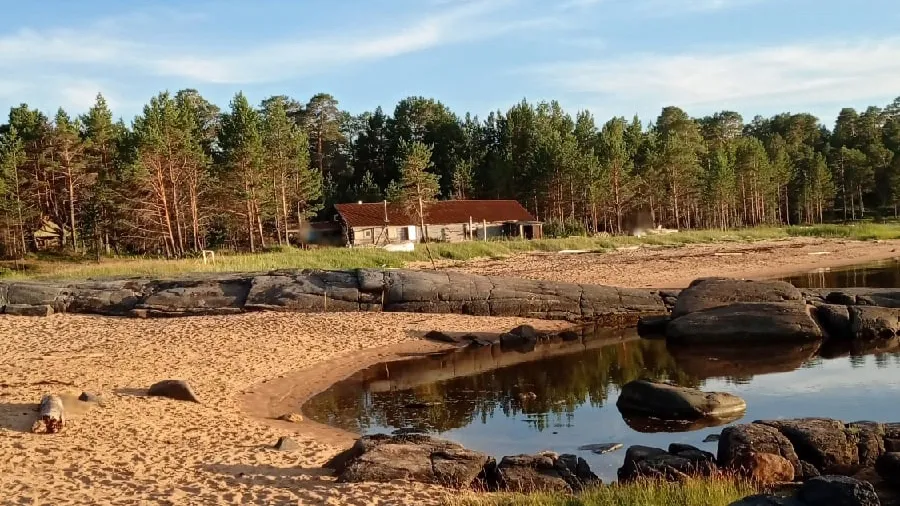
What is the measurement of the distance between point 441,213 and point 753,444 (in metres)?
55.9

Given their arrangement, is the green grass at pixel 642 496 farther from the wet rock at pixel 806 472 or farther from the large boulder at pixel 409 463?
the wet rock at pixel 806 472

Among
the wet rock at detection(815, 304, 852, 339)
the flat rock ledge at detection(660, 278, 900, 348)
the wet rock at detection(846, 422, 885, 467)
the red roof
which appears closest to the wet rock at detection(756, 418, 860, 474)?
the wet rock at detection(846, 422, 885, 467)

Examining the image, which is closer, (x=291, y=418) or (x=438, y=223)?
(x=291, y=418)

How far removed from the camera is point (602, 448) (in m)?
12.1

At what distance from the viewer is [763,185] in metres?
83.6

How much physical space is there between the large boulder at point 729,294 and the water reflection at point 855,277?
33.8 feet

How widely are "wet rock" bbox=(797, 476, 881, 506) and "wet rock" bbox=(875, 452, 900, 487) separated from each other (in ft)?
12.2

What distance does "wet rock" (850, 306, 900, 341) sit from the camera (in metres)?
22.7

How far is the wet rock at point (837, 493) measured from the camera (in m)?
6.07

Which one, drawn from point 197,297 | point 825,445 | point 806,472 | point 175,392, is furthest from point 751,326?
point 197,297

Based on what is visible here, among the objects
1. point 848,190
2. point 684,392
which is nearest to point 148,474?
point 684,392

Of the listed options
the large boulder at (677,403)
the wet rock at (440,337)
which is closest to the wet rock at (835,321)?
the large boulder at (677,403)

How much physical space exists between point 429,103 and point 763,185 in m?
42.8

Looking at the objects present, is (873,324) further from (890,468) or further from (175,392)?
(175,392)
